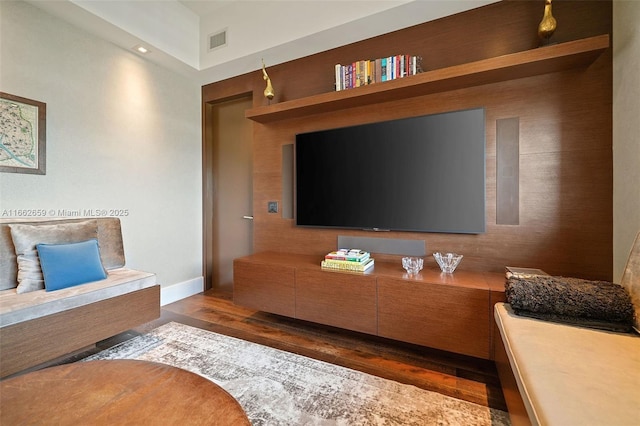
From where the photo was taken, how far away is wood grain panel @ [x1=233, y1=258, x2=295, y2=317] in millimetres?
2137

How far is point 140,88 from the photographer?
269cm

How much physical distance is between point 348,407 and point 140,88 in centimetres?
329

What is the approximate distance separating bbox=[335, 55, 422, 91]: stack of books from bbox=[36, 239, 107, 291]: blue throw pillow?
233 cm

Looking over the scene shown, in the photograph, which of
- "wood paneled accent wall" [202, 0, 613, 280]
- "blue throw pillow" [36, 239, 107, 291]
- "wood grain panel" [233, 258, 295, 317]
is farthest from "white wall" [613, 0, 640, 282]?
"blue throw pillow" [36, 239, 107, 291]

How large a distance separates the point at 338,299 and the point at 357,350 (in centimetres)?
38

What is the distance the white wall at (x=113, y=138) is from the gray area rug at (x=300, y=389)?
1.23 metres

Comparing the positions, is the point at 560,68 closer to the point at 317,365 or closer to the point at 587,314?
the point at 587,314

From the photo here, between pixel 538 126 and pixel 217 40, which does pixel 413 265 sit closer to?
pixel 538 126

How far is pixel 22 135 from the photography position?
1931 mm

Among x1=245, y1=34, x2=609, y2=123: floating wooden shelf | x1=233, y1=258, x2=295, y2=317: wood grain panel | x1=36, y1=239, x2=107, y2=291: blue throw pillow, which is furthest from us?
x1=233, y1=258, x2=295, y2=317: wood grain panel

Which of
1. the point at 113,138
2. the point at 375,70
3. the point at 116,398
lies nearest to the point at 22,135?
the point at 113,138

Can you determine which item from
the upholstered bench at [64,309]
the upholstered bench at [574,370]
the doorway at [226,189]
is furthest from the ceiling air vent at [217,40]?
the upholstered bench at [574,370]

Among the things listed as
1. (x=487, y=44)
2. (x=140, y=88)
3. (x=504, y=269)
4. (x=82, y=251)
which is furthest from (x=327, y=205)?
(x=140, y=88)

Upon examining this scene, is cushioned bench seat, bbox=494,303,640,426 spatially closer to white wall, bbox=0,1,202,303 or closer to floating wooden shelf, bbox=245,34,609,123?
floating wooden shelf, bbox=245,34,609,123
